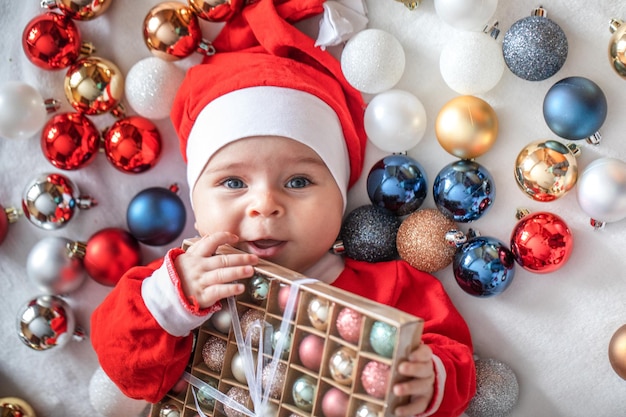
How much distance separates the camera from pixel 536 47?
110cm

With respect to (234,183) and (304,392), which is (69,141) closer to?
(234,183)

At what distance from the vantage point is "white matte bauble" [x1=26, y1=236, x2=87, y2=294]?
1.34m

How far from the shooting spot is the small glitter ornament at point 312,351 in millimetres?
909

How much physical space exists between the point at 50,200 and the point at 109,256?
164 millimetres

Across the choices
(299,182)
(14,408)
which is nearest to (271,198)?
(299,182)

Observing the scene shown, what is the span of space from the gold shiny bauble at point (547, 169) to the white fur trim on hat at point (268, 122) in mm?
328

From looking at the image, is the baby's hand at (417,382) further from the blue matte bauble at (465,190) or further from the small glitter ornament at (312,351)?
the blue matte bauble at (465,190)

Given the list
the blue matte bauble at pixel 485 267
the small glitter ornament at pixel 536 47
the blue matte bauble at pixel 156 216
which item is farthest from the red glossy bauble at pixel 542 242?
the blue matte bauble at pixel 156 216

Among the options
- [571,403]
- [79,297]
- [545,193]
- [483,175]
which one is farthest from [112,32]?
[571,403]

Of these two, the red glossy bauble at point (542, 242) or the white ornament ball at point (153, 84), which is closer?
the red glossy bauble at point (542, 242)

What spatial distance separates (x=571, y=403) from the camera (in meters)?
1.20

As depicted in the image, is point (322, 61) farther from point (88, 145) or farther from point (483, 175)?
point (88, 145)

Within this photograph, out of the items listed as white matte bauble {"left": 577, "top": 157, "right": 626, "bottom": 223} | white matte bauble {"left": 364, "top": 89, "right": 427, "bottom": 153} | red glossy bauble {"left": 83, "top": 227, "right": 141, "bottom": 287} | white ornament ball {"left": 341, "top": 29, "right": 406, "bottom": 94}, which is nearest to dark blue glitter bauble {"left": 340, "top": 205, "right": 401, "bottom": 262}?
white matte bauble {"left": 364, "top": 89, "right": 427, "bottom": 153}

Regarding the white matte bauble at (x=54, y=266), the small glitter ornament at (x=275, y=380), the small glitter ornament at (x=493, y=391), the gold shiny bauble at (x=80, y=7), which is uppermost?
the gold shiny bauble at (x=80, y=7)
